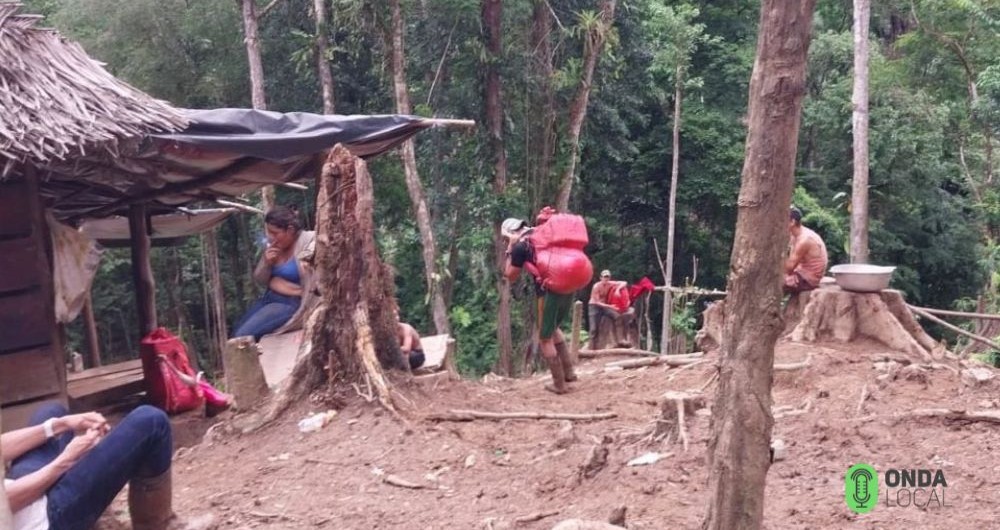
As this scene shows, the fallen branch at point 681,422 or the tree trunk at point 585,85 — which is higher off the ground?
the tree trunk at point 585,85

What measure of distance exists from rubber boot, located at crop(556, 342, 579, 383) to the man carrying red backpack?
246 millimetres

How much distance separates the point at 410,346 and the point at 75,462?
3441mm

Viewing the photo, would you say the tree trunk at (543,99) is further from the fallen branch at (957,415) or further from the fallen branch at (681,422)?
the fallen branch at (681,422)

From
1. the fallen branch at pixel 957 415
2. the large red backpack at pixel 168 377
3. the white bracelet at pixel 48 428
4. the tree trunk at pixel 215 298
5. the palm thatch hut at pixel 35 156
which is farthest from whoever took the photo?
the tree trunk at pixel 215 298

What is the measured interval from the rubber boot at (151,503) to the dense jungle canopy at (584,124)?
10.6m

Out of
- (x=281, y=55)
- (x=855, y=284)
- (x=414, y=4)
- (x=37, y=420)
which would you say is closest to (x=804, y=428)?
(x=855, y=284)

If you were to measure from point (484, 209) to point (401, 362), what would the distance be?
9.45 metres

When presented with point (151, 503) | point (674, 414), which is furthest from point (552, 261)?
point (151, 503)

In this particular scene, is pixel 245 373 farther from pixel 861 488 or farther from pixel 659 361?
pixel 659 361

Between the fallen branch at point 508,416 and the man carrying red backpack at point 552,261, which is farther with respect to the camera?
the man carrying red backpack at point 552,261

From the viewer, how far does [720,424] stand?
119 inches

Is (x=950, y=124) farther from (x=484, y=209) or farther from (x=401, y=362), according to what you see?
(x=401, y=362)

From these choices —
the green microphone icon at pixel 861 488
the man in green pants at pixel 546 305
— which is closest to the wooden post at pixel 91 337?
the man in green pants at pixel 546 305

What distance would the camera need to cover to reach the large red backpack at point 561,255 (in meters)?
7.25
